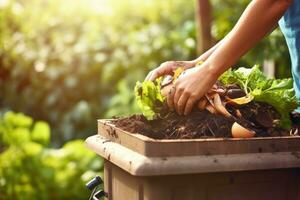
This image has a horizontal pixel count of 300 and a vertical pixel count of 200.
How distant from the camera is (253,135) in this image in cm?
219

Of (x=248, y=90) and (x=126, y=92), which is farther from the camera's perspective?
(x=126, y=92)

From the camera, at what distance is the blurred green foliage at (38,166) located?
4816 millimetres

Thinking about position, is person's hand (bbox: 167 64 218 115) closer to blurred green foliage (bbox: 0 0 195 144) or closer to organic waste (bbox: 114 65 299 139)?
organic waste (bbox: 114 65 299 139)

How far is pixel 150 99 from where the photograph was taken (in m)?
2.41

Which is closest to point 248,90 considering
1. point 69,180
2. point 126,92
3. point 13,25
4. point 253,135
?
point 253,135

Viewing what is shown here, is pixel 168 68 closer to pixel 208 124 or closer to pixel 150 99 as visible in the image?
pixel 150 99

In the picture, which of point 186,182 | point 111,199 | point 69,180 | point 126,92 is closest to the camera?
point 186,182

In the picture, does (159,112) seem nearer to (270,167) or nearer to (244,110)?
(244,110)

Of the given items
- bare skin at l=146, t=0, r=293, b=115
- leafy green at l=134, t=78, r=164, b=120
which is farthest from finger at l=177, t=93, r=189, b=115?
leafy green at l=134, t=78, r=164, b=120

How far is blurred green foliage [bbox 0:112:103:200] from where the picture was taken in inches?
190

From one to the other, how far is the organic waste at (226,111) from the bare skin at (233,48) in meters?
0.07

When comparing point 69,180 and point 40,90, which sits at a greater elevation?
point 40,90

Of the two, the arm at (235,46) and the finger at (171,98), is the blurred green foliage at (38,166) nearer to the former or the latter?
the finger at (171,98)

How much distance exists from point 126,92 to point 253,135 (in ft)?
12.5
